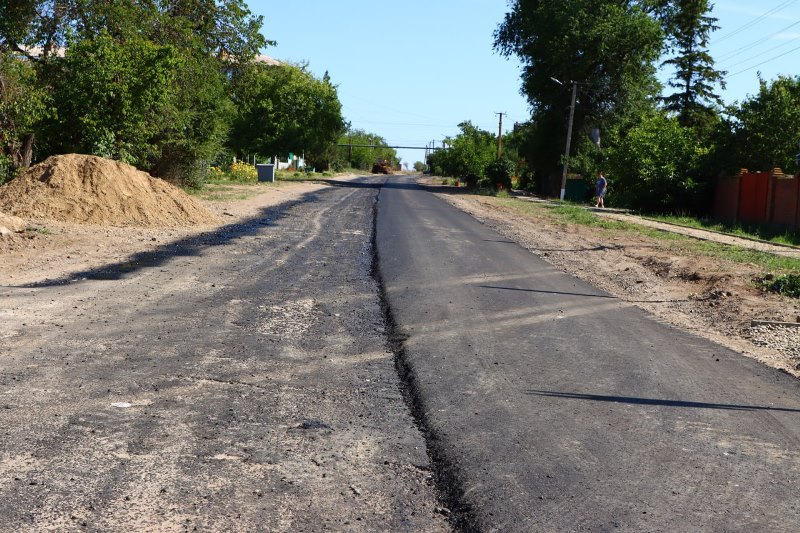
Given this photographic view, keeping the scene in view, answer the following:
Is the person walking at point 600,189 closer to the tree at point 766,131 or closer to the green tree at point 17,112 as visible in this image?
the tree at point 766,131

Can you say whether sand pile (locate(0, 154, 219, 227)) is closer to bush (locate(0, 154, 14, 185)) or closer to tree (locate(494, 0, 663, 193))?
bush (locate(0, 154, 14, 185))

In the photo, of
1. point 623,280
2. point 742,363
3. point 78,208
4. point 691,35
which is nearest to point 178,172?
point 78,208

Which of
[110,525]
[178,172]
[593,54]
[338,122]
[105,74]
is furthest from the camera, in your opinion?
[338,122]

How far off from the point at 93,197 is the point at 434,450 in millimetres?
16598

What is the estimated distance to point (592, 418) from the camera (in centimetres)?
621

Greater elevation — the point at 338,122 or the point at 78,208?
the point at 338,122

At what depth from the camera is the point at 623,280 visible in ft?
48.5

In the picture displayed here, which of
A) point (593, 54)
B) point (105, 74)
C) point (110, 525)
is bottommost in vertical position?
point (110, 525)

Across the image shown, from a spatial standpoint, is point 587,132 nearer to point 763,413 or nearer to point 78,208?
point 78,208

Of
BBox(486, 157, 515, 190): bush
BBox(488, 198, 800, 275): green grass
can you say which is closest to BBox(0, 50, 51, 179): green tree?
BBox(488, 198, 800, 275): green grass

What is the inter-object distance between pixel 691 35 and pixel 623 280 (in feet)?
173

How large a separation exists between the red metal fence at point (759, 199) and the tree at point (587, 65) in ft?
66.5

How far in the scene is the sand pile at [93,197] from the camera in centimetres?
1916

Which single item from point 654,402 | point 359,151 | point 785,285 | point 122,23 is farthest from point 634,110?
point 359,151
